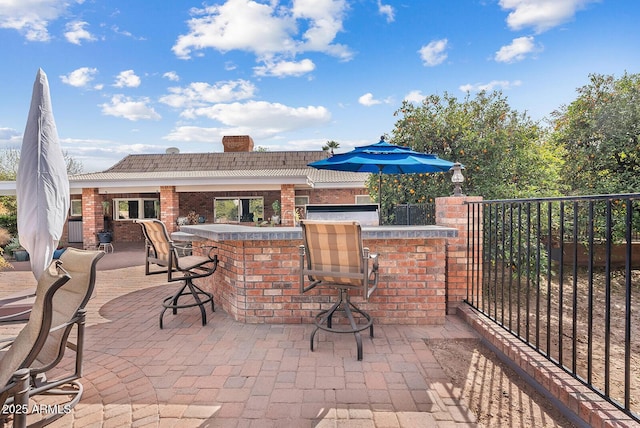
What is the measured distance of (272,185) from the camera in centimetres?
1247

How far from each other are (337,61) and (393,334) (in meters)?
11.2

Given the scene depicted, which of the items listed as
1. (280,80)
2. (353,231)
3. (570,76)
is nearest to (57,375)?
(353,231)

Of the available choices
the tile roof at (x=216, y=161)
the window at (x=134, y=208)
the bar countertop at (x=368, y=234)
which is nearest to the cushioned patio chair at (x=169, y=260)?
the bar countertop at (x=368, y=234)

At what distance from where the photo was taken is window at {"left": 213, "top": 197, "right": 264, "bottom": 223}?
1568 cm

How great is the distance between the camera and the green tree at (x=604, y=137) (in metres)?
7.12

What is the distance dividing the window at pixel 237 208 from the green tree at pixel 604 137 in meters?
12.0

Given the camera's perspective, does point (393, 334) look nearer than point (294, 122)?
Yes

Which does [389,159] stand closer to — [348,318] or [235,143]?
[348,318]

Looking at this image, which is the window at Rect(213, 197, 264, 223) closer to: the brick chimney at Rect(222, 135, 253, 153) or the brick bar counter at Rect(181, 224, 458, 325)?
the brick chimney at Rect(222, 135, 253, 153)

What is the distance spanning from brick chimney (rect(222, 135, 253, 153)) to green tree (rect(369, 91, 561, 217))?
14.2 m

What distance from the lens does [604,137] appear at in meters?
7.48

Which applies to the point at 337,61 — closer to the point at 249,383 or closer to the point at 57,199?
the point at 57,199

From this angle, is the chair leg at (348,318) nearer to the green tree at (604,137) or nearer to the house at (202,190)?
the house at (202,190)

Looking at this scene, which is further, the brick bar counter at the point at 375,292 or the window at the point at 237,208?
the window at the point at 237,208
